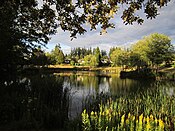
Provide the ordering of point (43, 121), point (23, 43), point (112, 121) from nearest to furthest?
1. point (112, 121)
2. point (43, 121)
3. point (23, 43)

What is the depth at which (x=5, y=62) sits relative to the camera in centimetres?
1166

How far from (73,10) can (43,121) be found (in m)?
4.04

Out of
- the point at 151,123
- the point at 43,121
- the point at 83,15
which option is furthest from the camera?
the point at 43,121

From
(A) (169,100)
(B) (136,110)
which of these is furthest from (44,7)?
(A) (169,100)

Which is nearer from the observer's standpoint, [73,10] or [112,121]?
[112,121]

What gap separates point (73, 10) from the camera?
610cm

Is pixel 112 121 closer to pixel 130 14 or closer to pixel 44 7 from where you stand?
pixel 130 14

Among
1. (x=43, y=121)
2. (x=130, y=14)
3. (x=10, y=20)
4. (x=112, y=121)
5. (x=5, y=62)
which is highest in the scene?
(x=10, y=20)

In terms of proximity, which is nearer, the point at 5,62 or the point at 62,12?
the point at 62,12

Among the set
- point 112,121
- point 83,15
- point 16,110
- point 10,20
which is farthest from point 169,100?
point 10,20

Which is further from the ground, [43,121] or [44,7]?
[44,7]

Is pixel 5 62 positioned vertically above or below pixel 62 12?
below

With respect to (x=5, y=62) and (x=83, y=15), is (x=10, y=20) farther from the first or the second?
(x=83, y=15)

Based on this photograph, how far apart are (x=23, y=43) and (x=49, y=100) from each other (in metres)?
3.79
